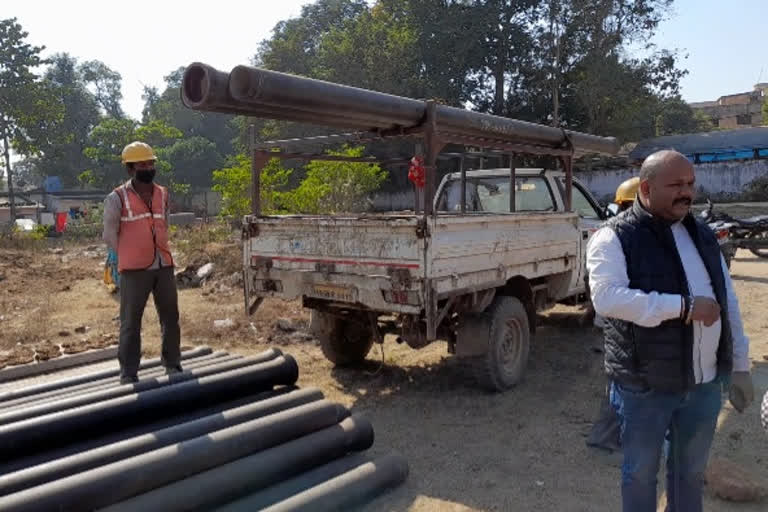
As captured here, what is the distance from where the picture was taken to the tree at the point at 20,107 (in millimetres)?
24844

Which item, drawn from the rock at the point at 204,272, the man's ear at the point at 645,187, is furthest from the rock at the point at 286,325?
the man's ear at the point at 645,187

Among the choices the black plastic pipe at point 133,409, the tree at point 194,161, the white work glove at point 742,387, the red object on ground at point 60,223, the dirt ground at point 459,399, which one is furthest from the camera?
the tree at point 194,161

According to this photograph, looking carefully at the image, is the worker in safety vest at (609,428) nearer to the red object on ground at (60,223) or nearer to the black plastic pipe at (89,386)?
the black plastic pipe at (89,386)

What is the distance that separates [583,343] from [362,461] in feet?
13.2

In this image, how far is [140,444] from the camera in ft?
11.3

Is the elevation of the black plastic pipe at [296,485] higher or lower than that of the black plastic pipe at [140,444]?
lower

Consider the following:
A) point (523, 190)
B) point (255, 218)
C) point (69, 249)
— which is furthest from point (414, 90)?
point (255, 218)

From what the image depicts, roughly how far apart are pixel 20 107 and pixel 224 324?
22.0 metres

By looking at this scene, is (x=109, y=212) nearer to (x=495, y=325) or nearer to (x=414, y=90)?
(x=495, y=325)

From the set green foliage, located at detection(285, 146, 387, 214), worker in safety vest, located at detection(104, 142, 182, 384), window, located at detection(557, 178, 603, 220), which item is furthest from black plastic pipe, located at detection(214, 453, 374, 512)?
green foliage, located at detection(285, 146, 387, 214)

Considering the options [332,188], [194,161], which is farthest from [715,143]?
[194,161]

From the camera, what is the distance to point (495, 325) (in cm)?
522

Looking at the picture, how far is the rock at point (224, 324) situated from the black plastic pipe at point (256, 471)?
4209mm

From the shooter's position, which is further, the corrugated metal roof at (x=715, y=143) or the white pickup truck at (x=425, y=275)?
the corrugated metal roof at (x=715, y=143)
